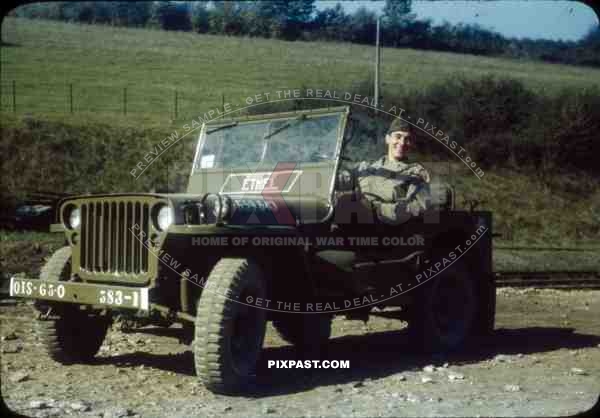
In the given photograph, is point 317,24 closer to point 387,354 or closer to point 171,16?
point 171,16

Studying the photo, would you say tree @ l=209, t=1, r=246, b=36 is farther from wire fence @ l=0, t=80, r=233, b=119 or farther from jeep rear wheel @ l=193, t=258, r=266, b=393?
wire fence @ l=0, t=80, r=233, b=119

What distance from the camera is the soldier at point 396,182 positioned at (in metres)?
6.55

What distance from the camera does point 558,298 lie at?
11.8 metres

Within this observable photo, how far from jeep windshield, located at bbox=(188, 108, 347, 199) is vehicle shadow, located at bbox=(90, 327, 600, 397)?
1.54 meters

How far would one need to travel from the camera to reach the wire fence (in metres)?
20.7

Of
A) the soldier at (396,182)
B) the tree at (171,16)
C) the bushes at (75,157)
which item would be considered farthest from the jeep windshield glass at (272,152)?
the bushes at (75,157)

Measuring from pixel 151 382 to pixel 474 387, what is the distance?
246 centimetres

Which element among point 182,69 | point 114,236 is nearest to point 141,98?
point 182,69

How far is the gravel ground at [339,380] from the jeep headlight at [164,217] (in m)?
1.20

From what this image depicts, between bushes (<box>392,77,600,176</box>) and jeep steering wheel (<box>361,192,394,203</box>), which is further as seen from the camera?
bushes (<box>392,77,600,176</box>)

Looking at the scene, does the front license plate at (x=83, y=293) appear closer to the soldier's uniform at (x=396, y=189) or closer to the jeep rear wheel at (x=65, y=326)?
the jeep rear wheel at (x=65, y=326)

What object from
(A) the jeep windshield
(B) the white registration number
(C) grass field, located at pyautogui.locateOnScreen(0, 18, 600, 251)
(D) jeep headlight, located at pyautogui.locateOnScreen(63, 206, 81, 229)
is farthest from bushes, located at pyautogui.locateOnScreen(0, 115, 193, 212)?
(B) the white registration number

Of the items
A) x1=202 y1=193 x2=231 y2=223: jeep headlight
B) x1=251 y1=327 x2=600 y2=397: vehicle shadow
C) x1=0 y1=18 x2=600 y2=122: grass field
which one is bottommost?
x1=251 y1=327 x2=600 y2=397: vehicle shadow

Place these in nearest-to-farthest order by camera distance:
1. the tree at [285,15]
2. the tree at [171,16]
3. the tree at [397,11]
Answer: the tree at [285,15], the tree at [397,11], the tree at [171,16]
